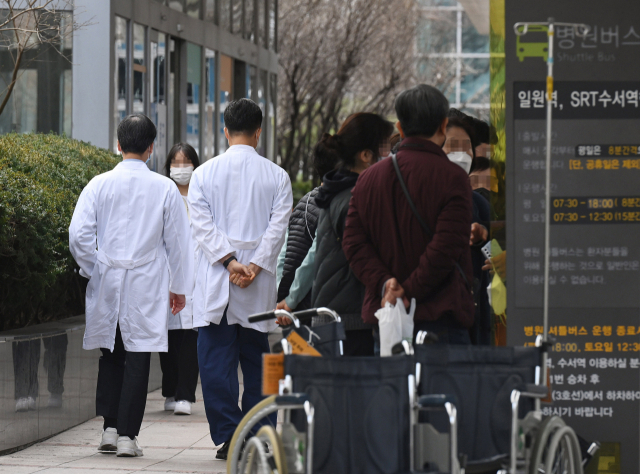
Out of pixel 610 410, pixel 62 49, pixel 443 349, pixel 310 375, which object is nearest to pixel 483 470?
pixel 443 349

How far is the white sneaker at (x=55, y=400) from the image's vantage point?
7.13 meters

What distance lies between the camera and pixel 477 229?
18.4 ft

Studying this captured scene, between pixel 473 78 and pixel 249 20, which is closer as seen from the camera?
pixel 249 20

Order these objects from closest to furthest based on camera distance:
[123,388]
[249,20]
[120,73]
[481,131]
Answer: [123,388], [481,131], [120,73], [249,20]

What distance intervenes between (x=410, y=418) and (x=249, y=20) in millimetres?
20766

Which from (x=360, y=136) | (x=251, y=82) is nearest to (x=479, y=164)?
(x=360, y=136)

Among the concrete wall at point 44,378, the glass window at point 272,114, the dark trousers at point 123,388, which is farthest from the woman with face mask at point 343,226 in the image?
the glass window at point 272,114

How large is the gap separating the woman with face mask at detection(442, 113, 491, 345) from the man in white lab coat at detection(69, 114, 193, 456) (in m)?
1.76

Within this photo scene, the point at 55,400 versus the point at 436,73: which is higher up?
the point at 436,73

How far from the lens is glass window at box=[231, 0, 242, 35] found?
22.2 meters

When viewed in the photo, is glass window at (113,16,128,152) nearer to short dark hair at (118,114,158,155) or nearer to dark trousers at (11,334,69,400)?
dark trousers at (11,334,69,400)

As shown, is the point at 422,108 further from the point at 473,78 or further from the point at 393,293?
the point at 473,78

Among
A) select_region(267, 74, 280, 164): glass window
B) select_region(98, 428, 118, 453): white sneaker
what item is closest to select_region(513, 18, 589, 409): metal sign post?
select_region(98, 428, 118, 453): white sneaker

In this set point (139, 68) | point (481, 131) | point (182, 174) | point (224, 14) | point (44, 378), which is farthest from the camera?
point (224, 14)
